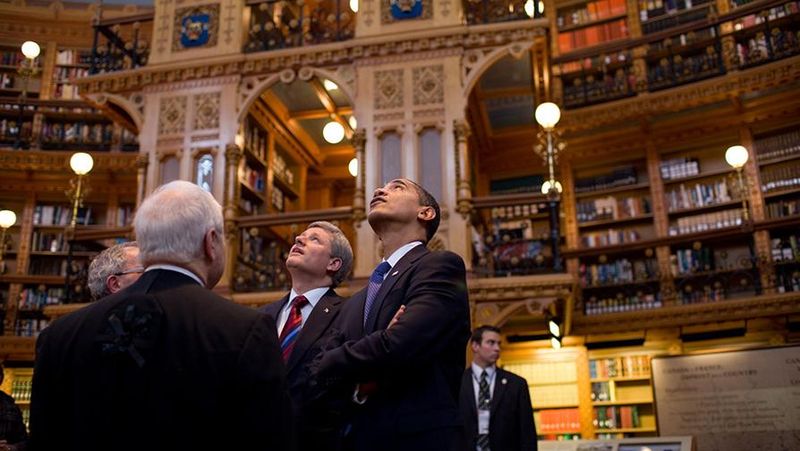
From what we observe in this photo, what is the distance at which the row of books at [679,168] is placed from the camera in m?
8.67

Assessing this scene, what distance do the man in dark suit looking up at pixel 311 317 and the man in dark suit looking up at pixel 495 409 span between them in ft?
6.91

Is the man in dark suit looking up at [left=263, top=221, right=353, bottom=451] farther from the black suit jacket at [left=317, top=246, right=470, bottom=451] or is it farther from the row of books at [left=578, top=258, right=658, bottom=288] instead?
the row of books at [left=578, top=258, right=658, bottom=288]

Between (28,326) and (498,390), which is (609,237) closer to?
(498,390)

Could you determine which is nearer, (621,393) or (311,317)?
(311,317)

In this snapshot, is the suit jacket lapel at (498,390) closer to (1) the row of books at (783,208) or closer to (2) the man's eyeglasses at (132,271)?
(2) the man's eyeglasses at (132,271)

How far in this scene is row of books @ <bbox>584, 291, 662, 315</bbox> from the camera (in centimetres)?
824

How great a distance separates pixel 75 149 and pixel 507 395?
7729 millimetres

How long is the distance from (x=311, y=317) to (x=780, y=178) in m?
7.21

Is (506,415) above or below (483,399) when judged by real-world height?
below

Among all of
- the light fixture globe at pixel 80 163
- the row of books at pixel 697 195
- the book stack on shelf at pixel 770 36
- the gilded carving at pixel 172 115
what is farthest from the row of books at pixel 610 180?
the light fixture globe at pixel 80 163

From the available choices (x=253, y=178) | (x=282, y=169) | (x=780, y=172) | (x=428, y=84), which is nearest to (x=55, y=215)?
(x=282, y=169)

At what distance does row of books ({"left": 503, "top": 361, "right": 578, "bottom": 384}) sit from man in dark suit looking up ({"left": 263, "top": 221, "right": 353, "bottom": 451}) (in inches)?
244

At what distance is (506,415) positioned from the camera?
468 cm

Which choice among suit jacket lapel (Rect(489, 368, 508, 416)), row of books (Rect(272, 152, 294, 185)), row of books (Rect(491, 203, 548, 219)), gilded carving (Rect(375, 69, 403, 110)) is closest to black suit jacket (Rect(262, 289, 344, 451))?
suit jacket lapel (Rect(489, 368, 508, 416))
